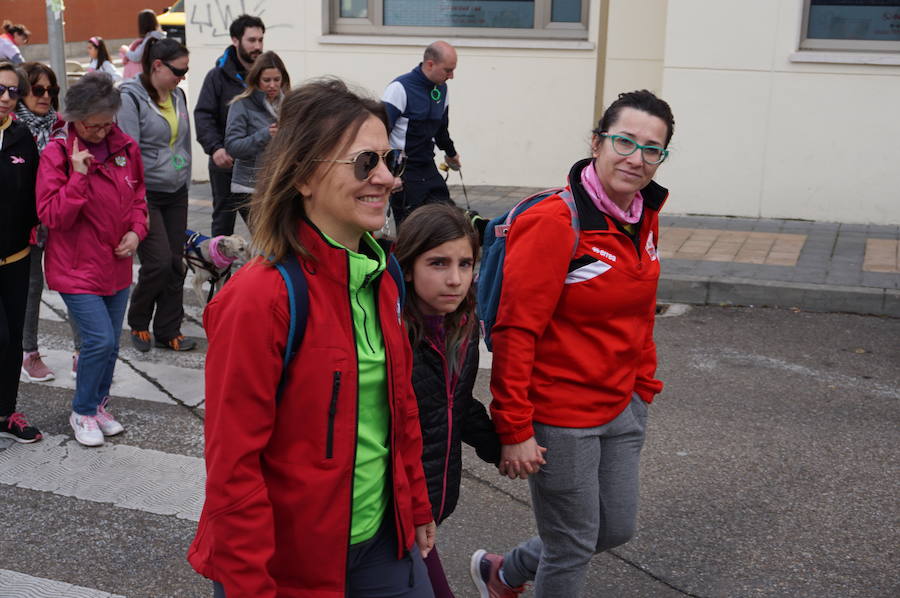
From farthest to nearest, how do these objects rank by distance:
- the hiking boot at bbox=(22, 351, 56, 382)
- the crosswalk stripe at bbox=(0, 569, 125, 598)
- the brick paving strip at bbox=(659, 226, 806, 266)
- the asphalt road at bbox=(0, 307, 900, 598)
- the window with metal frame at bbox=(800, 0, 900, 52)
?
the window with metal frame at bbox=(800, 0, 900, 52) < the brick paving strip at bbox=(659, 226, 806, 266) < the hiking boot at bbox=(22, 351, 56, 382) < the asphalt road at bbox=(0, 307, 900, 598) < the crosswalk stripe at bbox=(0, 569, 125, 598)

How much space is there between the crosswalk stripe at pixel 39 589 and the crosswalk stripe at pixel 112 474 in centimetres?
67

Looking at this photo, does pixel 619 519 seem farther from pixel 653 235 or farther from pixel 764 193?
pixel 764 193

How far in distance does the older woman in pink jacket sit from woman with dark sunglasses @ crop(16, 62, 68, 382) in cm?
80

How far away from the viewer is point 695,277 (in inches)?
329

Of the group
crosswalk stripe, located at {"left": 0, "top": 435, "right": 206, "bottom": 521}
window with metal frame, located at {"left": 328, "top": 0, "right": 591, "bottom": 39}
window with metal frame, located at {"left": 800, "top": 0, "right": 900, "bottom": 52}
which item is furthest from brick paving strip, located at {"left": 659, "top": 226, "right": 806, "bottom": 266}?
crosswalk stripe, located at {"left": 0, "top": 435, "right": 206, "bottom": 521}

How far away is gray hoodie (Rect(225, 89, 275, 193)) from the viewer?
7184 millimetres

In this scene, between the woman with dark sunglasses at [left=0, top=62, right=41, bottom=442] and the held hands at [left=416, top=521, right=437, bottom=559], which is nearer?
the held hands at [left=416, top=521, right=437, bottom=559]

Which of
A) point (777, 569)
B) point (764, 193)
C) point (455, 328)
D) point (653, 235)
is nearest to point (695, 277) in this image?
point (764, 193)

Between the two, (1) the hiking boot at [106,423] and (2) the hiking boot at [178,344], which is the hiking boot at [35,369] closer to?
(2) the hiking boot at [178,344]

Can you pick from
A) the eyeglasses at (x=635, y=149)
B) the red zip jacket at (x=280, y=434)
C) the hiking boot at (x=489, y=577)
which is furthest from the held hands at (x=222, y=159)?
the red zip jacket at (x=280, y=434)

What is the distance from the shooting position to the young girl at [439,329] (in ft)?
9.37

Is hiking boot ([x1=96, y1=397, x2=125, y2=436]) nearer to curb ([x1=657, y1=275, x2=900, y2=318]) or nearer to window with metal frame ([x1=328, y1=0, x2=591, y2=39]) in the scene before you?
curb ([x1=657, y1=275, x2=900, y2=318])

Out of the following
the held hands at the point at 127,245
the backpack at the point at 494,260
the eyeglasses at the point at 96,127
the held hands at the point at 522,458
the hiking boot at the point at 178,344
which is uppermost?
the eyeglasses at the point at 96,127

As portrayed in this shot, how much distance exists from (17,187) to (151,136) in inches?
64.9
